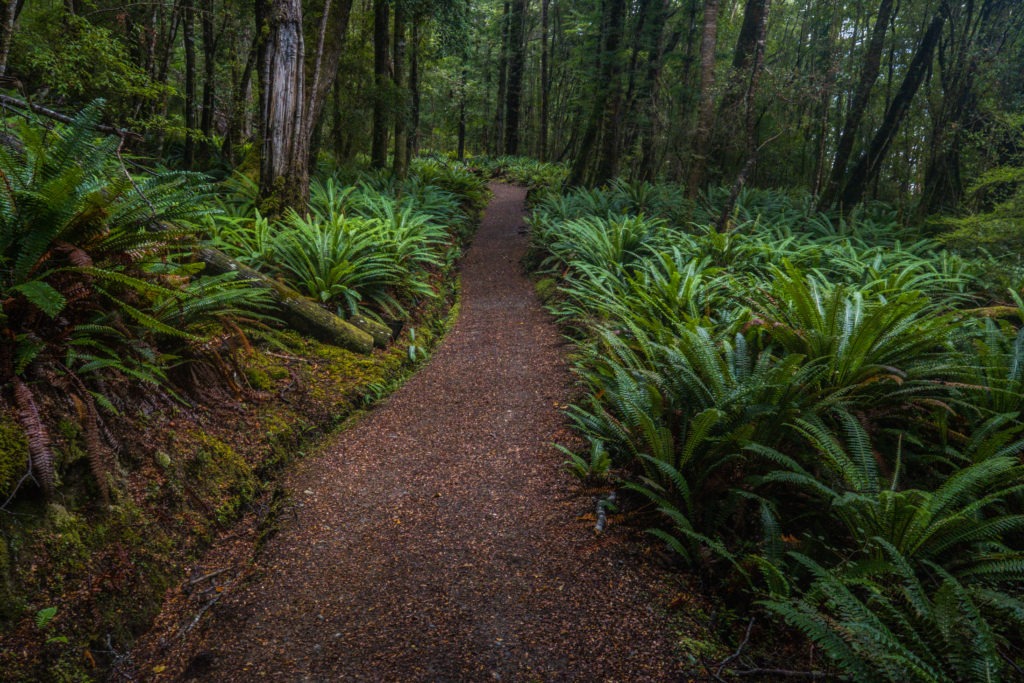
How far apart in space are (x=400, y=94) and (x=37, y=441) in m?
9.29

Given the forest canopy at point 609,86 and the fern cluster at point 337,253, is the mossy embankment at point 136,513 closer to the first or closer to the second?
the fern cluster at point 337,253

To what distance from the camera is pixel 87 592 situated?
186cm

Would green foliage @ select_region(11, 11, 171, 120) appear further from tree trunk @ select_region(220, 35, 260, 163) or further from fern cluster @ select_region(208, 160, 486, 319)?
tree trunk @ select_region(220, 35, 260, 163)

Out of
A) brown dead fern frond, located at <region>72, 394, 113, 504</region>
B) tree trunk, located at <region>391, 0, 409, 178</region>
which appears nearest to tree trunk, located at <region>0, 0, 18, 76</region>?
brown dead fern frond, located at <region>72, 394, 113, 504</region>

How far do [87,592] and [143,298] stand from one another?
1.62 meters

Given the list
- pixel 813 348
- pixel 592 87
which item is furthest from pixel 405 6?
pixel 813 348

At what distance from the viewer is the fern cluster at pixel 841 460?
1.79 meters

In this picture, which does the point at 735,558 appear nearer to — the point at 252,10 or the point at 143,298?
the point at 143,298

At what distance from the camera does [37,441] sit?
1896 mm

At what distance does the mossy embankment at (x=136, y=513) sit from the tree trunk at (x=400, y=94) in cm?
753

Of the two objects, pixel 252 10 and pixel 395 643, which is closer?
pixel 395 643

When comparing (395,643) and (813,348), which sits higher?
(813,348)

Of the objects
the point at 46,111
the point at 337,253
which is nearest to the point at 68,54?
the point at 337,253

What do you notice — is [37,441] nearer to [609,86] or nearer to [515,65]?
[609,86]
